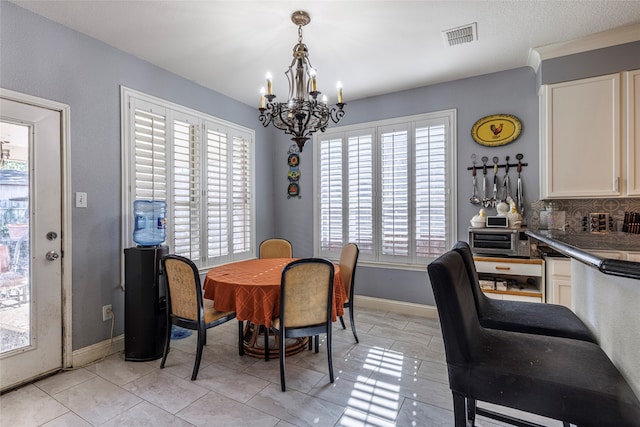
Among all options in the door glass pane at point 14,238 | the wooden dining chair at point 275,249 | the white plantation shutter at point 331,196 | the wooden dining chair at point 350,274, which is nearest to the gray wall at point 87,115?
the door glass pane at point 14,238

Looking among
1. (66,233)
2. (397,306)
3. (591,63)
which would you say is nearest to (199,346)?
(66,233)

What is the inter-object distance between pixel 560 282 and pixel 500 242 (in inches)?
21.7

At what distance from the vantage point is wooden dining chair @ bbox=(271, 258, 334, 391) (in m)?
2.14

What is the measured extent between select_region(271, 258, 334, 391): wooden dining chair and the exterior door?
5.82ft

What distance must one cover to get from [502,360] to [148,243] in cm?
285

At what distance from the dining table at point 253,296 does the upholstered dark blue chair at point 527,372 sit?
1.31 m

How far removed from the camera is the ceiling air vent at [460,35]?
8.25ft

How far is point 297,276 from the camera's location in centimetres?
215

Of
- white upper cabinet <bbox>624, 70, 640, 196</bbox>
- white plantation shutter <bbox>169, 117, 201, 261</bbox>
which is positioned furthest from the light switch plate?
white upper cabinet <bbox>624, 70, 640, 196</bbox>

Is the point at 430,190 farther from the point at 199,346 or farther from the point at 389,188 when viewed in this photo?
the point at 199,346

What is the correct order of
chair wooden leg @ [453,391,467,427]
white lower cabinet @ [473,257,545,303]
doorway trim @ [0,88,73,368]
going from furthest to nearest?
white lower cabinet @ [473,257,545,303] → doorway trim @ [0,88,73,368] → chair wooden leg @ [453,391,467,427]

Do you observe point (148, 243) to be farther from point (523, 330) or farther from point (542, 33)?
point (542, 33)

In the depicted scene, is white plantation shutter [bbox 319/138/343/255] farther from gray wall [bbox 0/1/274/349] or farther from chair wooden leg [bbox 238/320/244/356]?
gray wall [bbox 0/1/274/349]

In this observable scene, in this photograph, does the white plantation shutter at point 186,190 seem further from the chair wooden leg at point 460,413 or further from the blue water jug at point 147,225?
the chair wooden leg at point 460,413
